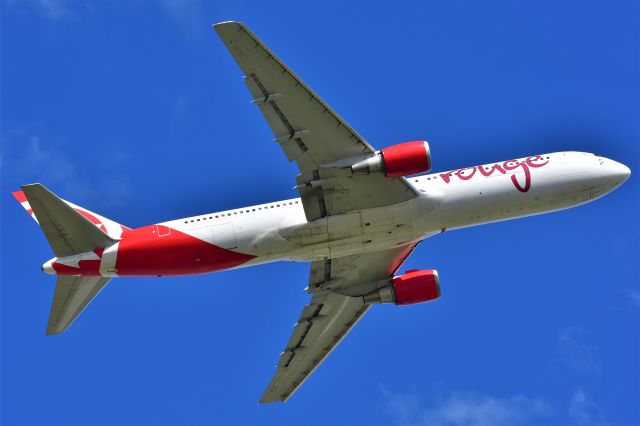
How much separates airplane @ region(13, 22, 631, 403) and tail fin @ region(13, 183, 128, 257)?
0.05 m

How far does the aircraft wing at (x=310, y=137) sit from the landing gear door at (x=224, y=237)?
160 inches

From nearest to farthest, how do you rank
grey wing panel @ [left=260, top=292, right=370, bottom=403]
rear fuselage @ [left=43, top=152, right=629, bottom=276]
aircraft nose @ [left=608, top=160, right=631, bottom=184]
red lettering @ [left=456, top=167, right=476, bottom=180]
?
rear fuselage @ [left=43, top=152, right=629, bottom=276], red lettering @ [left=456, top=167, right=476, bottom=180], aircraft nose @ [left=608, top=160, right=631, bottom=184], grey wing panel @ [left=260, top=292, right=370, bottom=403]

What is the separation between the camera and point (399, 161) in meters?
49.3

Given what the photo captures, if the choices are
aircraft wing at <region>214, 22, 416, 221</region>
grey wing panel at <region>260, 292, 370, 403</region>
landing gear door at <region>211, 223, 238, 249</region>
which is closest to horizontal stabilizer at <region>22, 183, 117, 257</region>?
landing gear door at <region>211, 223, 238, 249</region>

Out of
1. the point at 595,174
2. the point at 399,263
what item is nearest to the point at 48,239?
the point at 399,263

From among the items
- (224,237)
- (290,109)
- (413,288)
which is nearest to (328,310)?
(413,288)

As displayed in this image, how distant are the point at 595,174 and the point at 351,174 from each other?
1379 cm

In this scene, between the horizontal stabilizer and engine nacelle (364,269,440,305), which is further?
engine nacelle (364,269,440,305)

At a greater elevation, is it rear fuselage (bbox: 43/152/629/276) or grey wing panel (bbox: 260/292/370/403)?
rear fuselage (bbox: 43/152/629/276)

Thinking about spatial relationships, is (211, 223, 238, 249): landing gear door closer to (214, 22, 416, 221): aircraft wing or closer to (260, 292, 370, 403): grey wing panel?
(214, 22, 416, 221): aircraft wing

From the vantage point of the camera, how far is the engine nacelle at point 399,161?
49312 mm

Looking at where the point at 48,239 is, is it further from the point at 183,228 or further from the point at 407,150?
the point at 407,150

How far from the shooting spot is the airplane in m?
48.6

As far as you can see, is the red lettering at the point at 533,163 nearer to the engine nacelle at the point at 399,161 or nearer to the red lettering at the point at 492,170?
the red lettering at the point at 492,170
